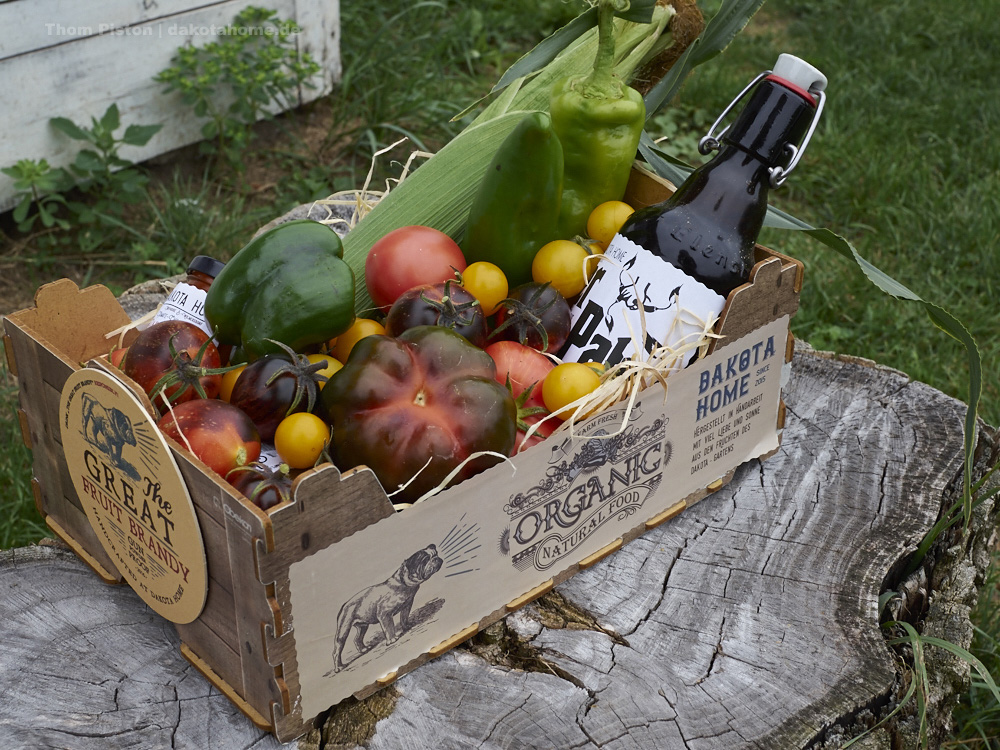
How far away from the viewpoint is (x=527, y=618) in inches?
62.4

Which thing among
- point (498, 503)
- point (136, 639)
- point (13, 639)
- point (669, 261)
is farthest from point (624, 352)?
point (13, 639)

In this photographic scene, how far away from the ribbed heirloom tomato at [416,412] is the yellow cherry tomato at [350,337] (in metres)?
0.25

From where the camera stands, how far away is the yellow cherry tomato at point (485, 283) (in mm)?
1689

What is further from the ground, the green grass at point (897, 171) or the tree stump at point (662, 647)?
the tree stump at point (662, 647)

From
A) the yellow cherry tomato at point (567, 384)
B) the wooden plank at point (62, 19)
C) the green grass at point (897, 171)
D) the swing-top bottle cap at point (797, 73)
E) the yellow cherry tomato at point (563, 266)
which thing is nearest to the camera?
the yellow cherry tomato at point (567, 384)

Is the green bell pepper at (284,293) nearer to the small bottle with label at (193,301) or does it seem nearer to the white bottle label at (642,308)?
the small bottle with label at (193,301)

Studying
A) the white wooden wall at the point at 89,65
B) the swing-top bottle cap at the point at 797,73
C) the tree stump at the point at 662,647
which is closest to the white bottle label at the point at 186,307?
the tree stump at the point at 662,647

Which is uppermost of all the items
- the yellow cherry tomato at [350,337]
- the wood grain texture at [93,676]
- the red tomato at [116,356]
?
the red tomato at [116,356]

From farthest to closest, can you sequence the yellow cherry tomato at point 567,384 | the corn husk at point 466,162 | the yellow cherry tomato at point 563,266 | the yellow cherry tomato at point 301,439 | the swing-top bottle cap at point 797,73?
the corn husk at point 466,162, the yellow cherry tomato at point 563,266, the swing-top bottle cap at point 797,73, the yellow cherry tomato at point 567,384, the yellow cherry tomato at point 301,439

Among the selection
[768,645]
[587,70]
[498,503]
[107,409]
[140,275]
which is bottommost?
[140,275]

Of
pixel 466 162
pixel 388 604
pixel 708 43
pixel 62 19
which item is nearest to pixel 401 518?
pixel 388 604

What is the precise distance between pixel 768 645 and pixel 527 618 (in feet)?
1.20

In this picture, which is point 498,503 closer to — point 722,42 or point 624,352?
point 624,352

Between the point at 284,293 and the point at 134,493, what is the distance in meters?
0.36
